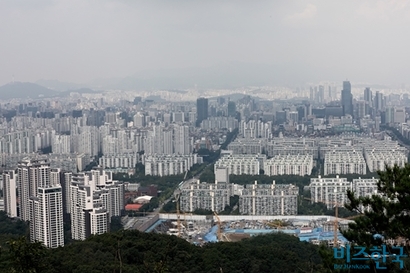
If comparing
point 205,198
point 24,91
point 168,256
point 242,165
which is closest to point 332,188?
point 205,198

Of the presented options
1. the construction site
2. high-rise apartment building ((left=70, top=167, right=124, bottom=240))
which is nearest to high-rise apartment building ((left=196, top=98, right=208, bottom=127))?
high-rise apartment building ((left=70, top=167, right=124, bottom=240))

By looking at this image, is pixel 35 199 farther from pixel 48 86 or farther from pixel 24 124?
pixel 48 86

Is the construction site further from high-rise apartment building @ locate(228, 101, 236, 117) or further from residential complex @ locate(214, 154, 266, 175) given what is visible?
high-rise apartment building @ locate(228, 101, 236, 117)


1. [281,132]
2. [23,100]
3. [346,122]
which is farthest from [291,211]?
[23,100]

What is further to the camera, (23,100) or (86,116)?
(23,100)

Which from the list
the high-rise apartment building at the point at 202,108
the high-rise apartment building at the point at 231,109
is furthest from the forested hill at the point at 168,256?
the high-rise apartment building at the point at 231,109

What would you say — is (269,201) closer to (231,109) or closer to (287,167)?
(287,167)
